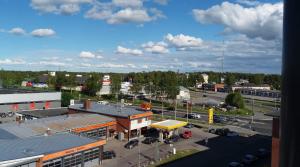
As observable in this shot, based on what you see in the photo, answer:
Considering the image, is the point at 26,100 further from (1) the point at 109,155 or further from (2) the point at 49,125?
(1) the point at 109,155

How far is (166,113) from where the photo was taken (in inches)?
2985

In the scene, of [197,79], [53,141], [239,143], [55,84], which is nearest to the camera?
[53,141]

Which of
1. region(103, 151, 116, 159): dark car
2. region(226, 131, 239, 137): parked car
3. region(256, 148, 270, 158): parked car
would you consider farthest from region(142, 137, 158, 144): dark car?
region(256, 148, 270, 158): parked car

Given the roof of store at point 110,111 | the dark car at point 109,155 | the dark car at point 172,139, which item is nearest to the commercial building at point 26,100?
the roof of store at point 110,111

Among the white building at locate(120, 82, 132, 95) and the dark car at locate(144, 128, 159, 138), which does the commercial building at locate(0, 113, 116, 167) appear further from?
the white building at locate(120, 82, 132, 95)

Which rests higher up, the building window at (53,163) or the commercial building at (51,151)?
the commercial building at (51,151)

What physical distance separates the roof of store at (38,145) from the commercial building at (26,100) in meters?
37.8

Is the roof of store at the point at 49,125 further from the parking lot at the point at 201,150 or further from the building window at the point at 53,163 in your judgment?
the building window at the point at 53,163

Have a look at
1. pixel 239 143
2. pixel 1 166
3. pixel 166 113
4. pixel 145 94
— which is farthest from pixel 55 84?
pixel 1 166

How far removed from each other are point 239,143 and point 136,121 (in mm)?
15200

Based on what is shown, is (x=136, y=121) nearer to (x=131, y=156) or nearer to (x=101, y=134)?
(x=101, y=134)

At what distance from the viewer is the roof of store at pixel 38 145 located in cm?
2850

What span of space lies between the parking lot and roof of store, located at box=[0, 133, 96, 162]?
4303 millimetres

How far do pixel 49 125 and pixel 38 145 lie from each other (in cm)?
942
